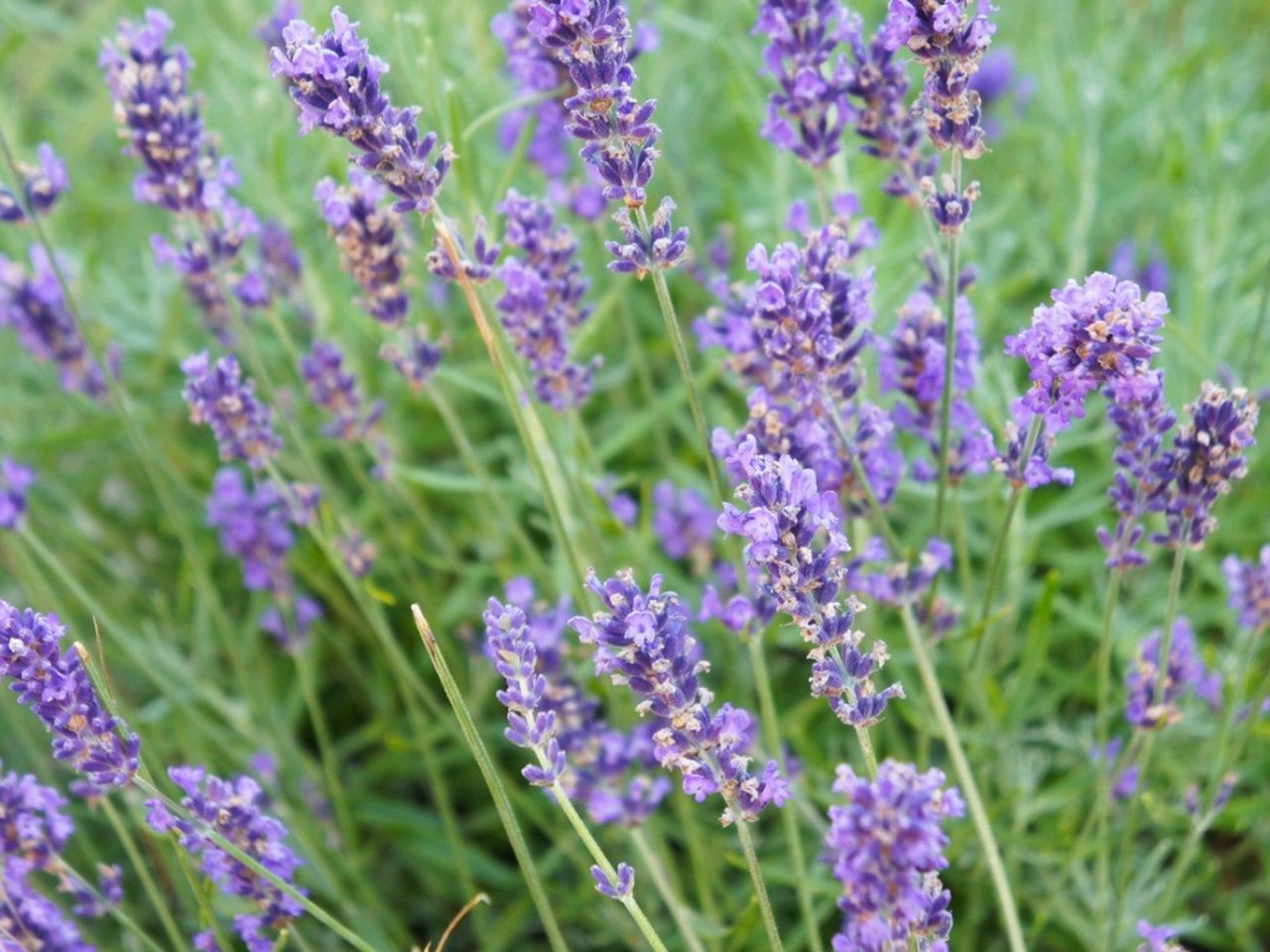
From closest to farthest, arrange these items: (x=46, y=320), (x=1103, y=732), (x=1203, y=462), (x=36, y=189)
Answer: (x=1203, y=462) < (x=1103, y=732) < (x=36, y=189) < (x=46, y=320)

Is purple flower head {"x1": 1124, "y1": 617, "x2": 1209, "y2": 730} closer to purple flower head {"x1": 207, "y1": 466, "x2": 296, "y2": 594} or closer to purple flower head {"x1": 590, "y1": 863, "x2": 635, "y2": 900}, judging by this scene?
purple flower head {"x1": 590, "y1": 863, "x2": 635, "y2": 900}

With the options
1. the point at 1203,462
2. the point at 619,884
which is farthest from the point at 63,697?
the point at 1203,462

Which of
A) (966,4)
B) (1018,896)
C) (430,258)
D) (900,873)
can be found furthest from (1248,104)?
(900,873)

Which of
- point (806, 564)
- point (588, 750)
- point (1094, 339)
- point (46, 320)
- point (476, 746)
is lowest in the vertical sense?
point (476, 746)

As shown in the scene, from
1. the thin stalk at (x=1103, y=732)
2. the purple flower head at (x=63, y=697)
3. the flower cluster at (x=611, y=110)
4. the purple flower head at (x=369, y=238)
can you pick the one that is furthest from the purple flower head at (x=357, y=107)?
the thin stalk at (x=1103, y=732)

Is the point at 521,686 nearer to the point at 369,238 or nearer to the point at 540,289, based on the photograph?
the point at 540,289
